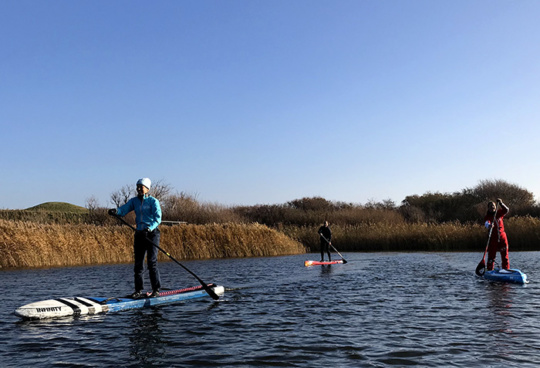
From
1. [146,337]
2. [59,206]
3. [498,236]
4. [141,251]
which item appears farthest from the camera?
[59,206]

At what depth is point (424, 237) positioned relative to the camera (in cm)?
3350

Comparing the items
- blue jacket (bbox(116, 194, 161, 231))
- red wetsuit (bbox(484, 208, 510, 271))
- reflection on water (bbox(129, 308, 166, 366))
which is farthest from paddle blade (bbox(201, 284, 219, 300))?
red wetsuit (bbox(484, 208, 510, 271))

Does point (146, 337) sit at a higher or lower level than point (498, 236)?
lower

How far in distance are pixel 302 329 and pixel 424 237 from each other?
26824 millimetres

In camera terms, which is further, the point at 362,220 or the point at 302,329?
the point at 362,220

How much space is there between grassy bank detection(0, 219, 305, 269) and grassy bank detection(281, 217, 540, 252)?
141 inches

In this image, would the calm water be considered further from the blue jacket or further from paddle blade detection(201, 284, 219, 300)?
the blue jacket

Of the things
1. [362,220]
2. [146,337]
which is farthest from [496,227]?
[362,220]

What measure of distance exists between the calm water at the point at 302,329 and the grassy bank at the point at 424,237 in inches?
723

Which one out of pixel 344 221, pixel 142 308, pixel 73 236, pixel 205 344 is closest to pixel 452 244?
pixel 344 221

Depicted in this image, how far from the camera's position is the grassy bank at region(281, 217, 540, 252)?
31.4 m

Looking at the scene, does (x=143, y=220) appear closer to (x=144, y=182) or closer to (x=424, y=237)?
(x=144, y=182)

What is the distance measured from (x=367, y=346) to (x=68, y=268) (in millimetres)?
17893

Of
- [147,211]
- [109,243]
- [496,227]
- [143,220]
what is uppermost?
[147,211]
